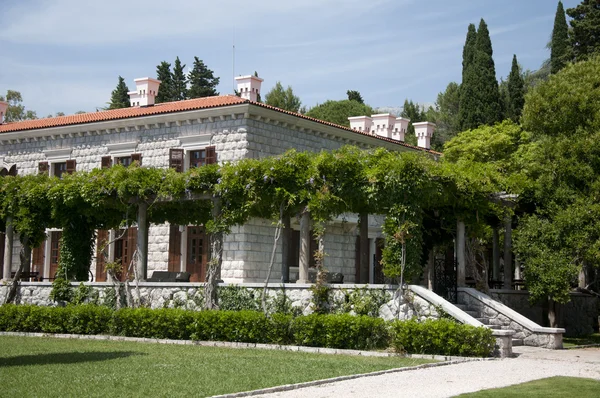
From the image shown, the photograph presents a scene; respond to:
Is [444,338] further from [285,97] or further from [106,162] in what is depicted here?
[285,97]

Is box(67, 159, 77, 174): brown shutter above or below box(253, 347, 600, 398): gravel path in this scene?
above

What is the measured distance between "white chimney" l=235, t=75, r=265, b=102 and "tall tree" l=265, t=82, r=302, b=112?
3338 centimetres

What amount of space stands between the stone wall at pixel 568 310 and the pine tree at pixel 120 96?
41.4 meters

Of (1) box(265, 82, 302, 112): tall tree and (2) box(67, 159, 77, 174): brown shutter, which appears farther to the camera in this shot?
(1) box(265, 82, 302, 112): tall tree

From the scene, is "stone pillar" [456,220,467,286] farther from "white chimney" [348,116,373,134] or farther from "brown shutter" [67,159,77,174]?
"brown shutter" [67,159,77,174]

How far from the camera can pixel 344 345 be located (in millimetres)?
18172

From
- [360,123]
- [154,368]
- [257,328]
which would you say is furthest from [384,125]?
[154,368]

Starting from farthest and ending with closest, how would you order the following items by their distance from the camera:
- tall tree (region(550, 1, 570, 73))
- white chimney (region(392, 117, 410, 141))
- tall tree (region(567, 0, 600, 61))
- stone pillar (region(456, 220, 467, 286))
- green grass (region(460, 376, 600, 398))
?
1. tall tree (region(550, 1, 570, 73))
2. tall tree (region(567, 0, 600, 61))
3. white chimney (region(392, 117, 410, 141))
4. stone pillar (region(456, 220, 467, 286))
5. green grass (region(460, 376, 600, 398))

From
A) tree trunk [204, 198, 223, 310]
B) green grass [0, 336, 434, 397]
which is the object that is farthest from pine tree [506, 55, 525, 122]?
green grass [0, 336, 434, 397]

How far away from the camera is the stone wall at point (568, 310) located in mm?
23000

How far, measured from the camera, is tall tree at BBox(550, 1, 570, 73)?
46947 millimetres

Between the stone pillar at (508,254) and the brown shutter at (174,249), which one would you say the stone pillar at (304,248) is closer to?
the stone pillar at (508,254)

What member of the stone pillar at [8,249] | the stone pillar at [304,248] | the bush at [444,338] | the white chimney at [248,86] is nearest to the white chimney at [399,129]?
the white chimney at [248,86]

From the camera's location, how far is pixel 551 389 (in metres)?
11.8
